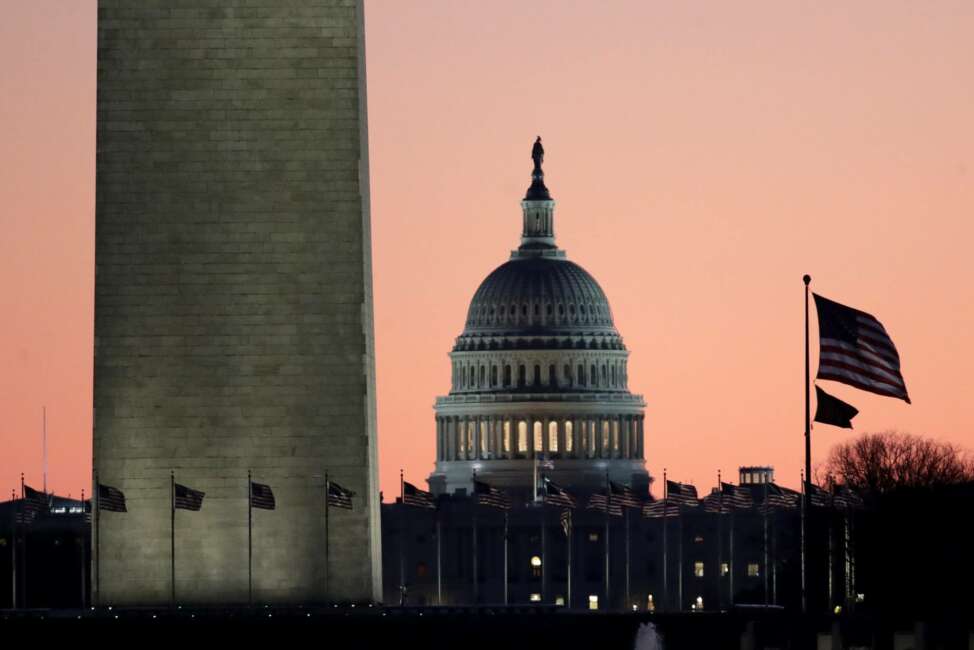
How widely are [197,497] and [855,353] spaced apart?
98.6ft

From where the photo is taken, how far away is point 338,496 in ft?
449

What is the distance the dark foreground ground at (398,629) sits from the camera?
125125 millimetres

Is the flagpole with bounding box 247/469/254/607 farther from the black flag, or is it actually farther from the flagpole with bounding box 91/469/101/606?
the black flag

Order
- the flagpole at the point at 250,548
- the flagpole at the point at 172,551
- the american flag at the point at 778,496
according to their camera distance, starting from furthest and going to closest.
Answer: the american flag at the point at 778,496 < the flagpole at the point at 172,551 < the flagpole at the point at 250,548

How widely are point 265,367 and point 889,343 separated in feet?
98.4

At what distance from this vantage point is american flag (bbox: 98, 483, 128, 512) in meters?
137

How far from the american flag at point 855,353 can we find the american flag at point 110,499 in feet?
105

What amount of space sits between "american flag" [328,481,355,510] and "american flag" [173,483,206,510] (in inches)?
169

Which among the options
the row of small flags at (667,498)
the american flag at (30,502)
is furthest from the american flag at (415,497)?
the american flag at (30,502)

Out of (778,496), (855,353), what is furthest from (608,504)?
(855,353)

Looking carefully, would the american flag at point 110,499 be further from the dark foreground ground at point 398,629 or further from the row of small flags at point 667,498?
the row of small flags at point 667,498

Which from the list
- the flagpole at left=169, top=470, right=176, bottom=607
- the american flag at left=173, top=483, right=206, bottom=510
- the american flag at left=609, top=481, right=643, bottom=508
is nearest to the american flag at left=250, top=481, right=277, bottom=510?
the american flag at left=173, top=483, right=206, bottom=510

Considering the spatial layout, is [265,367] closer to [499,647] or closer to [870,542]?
[499,647]

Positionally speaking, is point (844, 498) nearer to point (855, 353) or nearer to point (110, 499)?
point (110, 499)
